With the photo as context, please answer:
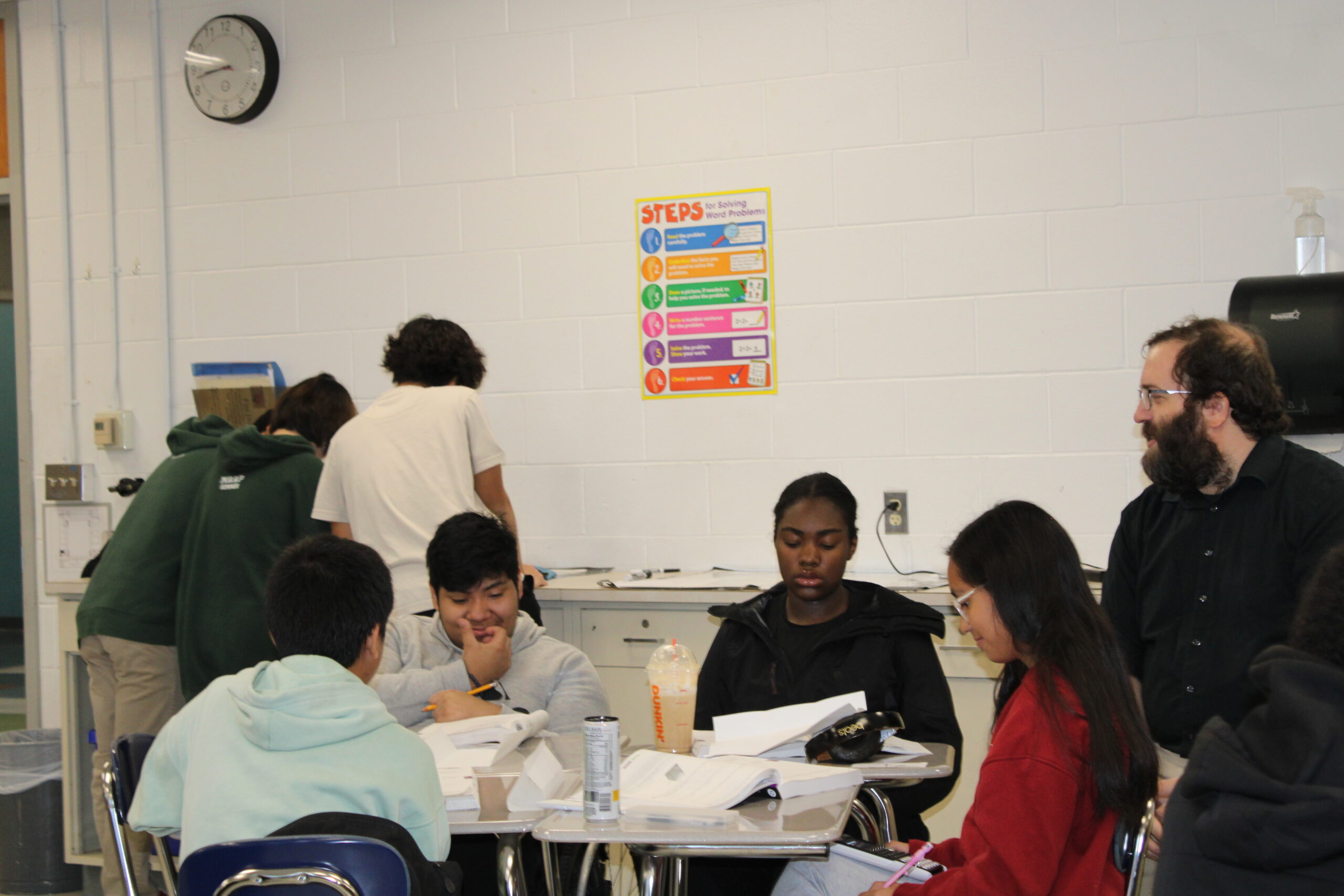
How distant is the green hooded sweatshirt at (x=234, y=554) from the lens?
3016 millimetres

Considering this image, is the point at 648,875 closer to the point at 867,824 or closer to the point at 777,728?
the point at 777,728

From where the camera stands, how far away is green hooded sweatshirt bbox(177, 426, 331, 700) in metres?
3.02

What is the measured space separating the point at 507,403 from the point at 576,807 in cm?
244

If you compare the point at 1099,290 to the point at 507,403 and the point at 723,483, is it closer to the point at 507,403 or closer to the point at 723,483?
the point at 723,483

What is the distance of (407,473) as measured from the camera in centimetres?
312

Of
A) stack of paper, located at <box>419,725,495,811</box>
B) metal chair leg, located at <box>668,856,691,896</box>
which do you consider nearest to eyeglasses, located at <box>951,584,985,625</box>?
metal chair leg, located at <box>668,856,691,896</box>

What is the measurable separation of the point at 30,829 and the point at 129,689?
1.01m

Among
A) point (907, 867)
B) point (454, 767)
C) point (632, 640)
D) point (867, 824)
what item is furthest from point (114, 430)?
point (907, 867)

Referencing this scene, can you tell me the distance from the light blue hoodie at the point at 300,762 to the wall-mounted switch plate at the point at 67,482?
3109 millimetres

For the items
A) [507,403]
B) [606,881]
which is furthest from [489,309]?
[606,881]

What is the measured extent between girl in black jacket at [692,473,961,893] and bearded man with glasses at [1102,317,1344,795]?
0.43m

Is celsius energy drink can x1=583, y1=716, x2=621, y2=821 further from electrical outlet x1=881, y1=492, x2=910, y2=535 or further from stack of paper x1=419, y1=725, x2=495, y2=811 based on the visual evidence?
electrical outlet x1=881, y1=492, x2=910, y2=535

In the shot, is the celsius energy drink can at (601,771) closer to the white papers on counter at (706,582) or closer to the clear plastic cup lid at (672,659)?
the clear plastic cup lid at (672,659)

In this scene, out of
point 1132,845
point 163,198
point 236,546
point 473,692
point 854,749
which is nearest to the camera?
point 1132,845
